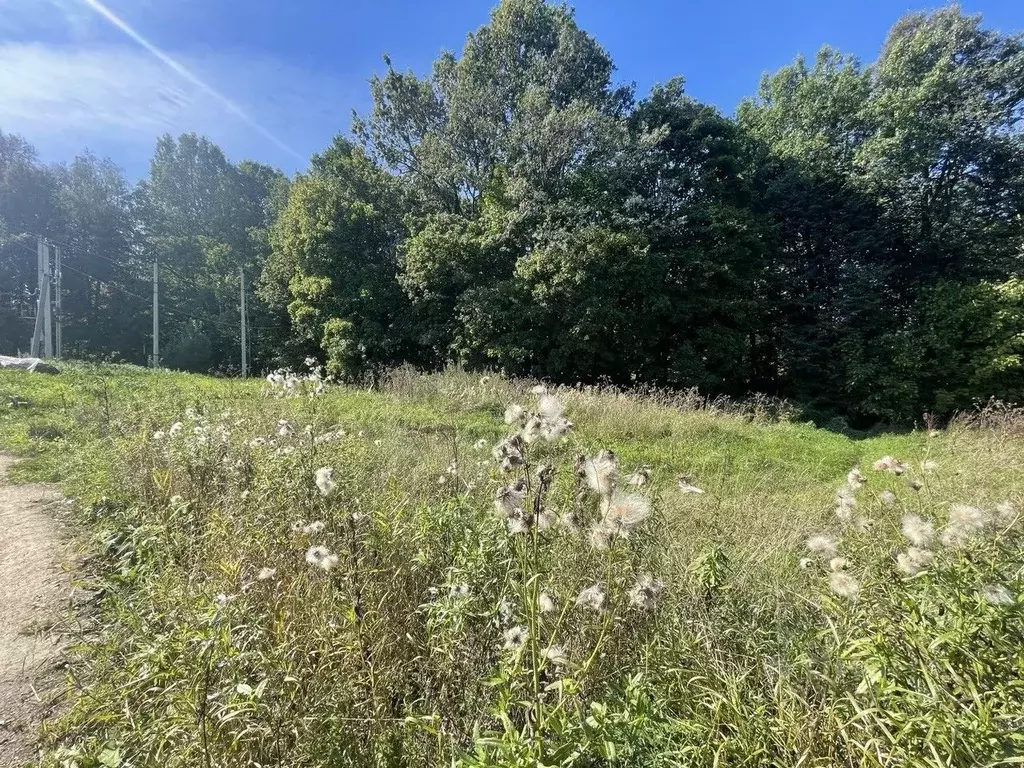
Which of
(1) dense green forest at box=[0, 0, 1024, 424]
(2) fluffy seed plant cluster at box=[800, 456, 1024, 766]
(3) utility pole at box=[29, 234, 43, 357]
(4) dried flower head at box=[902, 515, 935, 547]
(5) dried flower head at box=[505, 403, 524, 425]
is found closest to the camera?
(2) fluffy seed plant cluster at box=[800, 456, 1024, 766]

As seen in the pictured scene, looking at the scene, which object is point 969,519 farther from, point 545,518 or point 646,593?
point 545,518

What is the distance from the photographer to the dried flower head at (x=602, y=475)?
1505 millimetres

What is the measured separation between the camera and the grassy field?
1.20 m

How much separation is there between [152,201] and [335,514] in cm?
3887

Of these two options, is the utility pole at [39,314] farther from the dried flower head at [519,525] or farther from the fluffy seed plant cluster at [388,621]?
the dried flower head at [519,525]

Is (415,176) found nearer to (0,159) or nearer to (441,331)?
(441,331)

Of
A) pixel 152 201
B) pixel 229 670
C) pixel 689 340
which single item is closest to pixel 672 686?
Answer: pixel 229 670

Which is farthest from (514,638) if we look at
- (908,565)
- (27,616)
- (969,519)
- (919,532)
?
(27,616)

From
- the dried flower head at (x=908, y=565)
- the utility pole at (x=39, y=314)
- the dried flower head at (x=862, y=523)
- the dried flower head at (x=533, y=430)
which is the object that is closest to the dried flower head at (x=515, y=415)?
the dried flower head at (x=533, y=430)

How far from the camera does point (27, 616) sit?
2.22 meters

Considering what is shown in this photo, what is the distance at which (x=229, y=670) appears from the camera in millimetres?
1481

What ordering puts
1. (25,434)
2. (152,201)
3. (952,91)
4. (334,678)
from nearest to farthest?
1. (334,678)
2. (25,434)
3. (952,91)
4. (152,201)

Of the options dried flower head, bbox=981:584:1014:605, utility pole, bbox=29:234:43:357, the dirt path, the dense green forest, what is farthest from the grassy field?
utility pole, bbox=29:234:43:357

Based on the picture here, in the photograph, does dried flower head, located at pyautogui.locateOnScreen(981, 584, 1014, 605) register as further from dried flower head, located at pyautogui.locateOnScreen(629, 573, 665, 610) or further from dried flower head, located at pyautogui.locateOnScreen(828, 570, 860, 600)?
dried flower head, located at pyautogui.locateOnScreen(629, 573, 665, 610)
